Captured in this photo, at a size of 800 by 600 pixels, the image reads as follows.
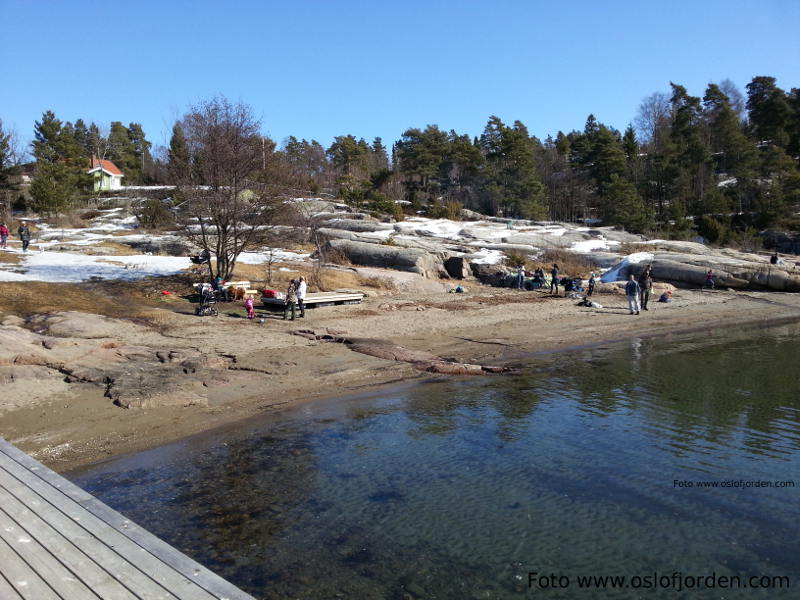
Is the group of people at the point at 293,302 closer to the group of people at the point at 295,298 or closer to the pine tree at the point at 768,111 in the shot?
the group of people at the point at 295,298

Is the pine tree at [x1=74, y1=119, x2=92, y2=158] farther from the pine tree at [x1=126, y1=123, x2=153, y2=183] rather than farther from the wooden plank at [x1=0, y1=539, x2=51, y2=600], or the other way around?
the wooden plank at [x1=0, y1=539, x2=51, y2=600]

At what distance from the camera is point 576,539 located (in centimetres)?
672

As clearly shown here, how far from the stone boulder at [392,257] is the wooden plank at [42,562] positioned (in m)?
22.9

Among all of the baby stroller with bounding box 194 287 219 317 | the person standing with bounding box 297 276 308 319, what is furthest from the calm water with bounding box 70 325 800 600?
the baby stroller with bounding box 194 287 219 317

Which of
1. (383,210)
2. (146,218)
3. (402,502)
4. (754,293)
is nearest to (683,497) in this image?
(402,502)

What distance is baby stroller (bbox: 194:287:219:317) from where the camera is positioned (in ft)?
58.1

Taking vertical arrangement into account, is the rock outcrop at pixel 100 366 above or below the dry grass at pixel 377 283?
below

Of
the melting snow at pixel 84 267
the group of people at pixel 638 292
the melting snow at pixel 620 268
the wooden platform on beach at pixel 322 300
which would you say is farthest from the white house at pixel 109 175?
the group of people at pixel 638 292

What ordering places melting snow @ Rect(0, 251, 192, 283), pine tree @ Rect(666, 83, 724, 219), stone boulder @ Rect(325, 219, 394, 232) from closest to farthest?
melting snow @ Rect(0, 251, 192, 283) → stone boulder @ Rect(325, 219, 394, 232) → pine tree @ Rect(666, 83, 724, 219)

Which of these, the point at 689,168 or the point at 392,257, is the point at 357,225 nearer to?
the point at 392,257

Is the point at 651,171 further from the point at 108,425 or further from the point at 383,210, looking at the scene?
the point at 108,425

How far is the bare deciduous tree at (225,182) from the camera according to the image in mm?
20000

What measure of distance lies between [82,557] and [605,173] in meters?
59.8

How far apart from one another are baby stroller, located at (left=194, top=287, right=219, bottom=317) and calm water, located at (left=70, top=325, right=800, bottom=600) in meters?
A: 7.55
